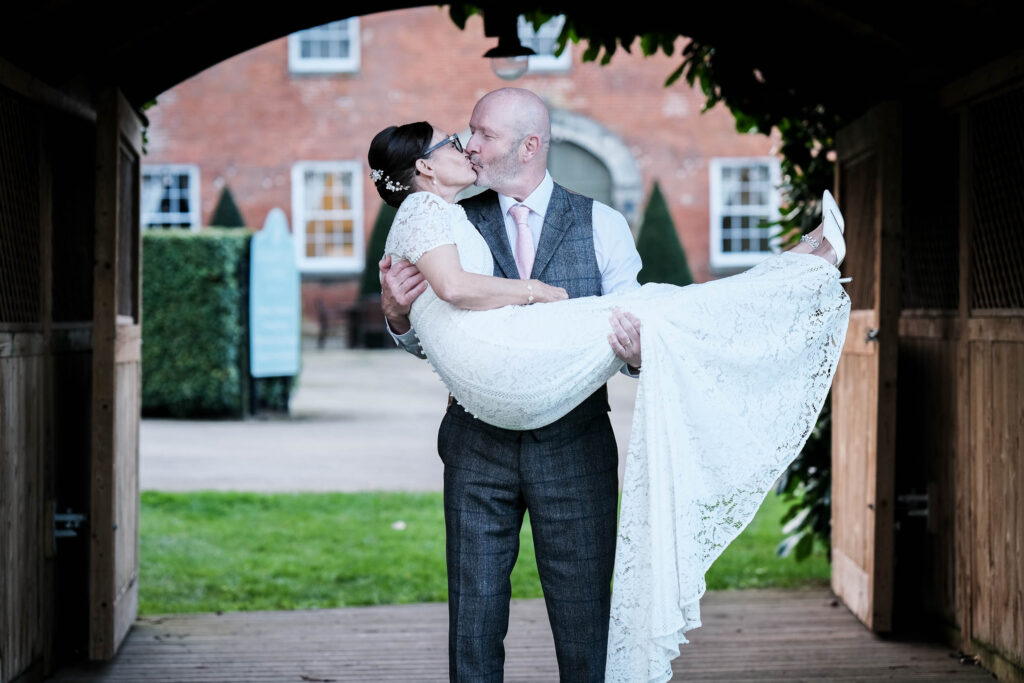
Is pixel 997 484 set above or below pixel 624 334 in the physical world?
below

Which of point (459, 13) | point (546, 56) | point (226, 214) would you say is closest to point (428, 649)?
point (459, 13)

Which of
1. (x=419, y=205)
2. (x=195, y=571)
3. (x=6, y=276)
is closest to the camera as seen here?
(x=419, y=205)

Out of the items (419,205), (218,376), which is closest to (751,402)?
(419,205)

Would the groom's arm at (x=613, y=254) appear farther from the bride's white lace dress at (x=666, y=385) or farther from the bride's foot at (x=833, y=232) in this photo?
the bride's foot at (x=833, y=232)

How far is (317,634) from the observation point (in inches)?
220

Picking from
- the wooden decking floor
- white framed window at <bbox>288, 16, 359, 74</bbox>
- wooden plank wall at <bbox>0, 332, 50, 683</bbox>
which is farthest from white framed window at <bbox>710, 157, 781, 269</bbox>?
wooden plank wall at <bbox>0, 332, 50, 683</bbox>

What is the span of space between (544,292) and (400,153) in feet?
1.62

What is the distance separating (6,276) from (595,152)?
19645mm

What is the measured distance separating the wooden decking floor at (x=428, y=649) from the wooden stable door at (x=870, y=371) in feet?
0.92

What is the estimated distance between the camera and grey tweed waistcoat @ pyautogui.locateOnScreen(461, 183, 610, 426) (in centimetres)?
324

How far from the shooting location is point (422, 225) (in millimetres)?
3012

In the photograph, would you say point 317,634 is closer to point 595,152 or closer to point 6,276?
point 6,276

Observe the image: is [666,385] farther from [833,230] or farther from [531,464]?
[833,230]

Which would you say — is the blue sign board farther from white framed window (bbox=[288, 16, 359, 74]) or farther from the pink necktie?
white framed window (bbox=[288, 16, 359, 74])
